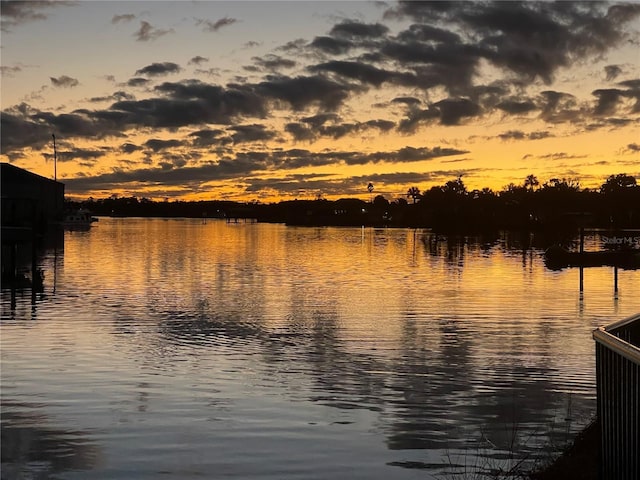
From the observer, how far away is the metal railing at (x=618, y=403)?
902cm

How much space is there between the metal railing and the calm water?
402 centimetres

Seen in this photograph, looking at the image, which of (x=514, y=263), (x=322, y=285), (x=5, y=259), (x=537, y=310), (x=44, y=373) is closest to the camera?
(x=44, y=373)

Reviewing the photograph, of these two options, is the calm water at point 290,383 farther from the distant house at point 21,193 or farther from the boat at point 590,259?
the distant house at point 21,193

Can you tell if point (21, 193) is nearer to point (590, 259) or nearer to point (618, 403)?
point (590, 259)

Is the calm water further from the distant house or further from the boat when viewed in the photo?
the distant house

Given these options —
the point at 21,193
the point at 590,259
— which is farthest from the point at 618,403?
the point at 21,193

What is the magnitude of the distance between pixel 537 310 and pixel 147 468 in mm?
30792

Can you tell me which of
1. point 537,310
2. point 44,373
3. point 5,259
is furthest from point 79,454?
point 5,259

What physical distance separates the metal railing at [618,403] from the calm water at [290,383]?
4020 millimetres

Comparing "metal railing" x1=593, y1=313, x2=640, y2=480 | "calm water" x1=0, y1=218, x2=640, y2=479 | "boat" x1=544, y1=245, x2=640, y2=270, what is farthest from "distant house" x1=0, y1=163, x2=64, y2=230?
"metal railing" x1=593, y1=313, x2=640, y2=480

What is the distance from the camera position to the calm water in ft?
48.8

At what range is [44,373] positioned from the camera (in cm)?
2261

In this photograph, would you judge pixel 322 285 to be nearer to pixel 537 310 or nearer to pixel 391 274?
pixel 391 274

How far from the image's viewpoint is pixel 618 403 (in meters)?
9.70
